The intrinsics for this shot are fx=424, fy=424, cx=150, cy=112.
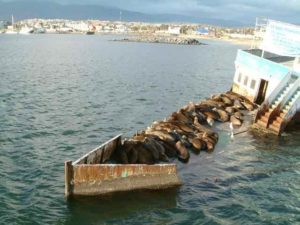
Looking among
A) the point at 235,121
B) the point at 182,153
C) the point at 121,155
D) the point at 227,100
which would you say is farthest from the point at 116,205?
the point at 227,100

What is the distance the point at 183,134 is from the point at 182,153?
3.25 metres

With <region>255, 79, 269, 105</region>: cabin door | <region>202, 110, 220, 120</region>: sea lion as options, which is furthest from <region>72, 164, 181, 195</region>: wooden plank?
<region>255, 79, 269, 105</region>: cabin door

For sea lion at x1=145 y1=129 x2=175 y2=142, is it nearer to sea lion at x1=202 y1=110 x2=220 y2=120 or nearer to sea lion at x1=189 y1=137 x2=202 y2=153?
sea lion at x1=189 y1=137 x2=202 y2=153

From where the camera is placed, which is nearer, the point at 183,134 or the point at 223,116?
the point at 183,134

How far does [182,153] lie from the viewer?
26.0 m

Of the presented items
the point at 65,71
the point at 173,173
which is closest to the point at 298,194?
the point at 173,173

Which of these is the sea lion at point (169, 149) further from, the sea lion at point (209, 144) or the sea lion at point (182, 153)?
the sea lion at point (209, 144)

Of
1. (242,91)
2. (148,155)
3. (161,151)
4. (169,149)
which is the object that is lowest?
(169,149)

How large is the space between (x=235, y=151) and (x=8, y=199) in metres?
15.2

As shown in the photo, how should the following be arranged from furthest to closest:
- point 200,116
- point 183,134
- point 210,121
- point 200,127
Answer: point 200,116 → point 210,121 → point 200,127 → point 183,134

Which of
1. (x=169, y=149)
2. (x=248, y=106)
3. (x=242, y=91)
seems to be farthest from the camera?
(x=242, y=91)

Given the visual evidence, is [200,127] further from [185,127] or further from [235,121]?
[235,121]

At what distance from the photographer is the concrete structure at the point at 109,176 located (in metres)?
19.5

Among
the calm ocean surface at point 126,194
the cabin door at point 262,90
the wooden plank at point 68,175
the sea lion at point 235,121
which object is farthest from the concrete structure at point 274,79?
the wooden plank at point 68,175
